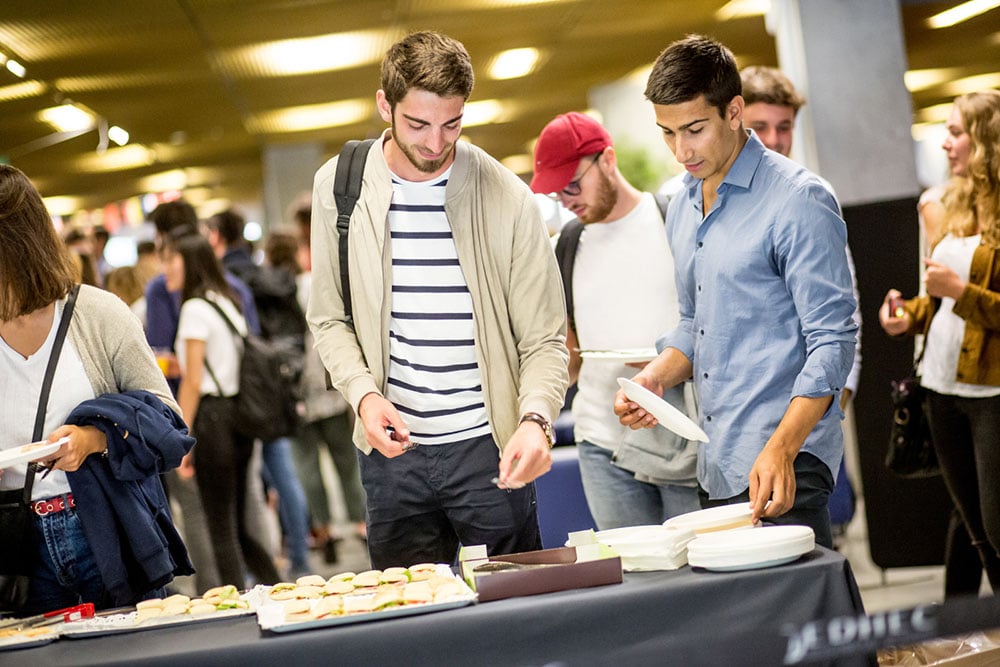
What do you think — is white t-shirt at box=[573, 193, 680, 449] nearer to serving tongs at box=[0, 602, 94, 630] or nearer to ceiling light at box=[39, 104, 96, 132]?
serving tongs at box=[0, 602, 94, 630]

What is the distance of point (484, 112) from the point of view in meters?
12.5

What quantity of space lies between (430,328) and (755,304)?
0.71m

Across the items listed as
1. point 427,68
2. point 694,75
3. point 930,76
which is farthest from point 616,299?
point 930,76

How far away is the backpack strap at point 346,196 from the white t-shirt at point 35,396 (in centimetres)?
60

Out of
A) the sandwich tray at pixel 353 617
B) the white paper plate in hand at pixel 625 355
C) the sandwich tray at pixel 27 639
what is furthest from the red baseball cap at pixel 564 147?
the sandwich tray at pixel 27 639

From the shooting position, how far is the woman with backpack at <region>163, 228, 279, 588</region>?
15.3 ft

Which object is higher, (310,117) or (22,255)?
(310,117)

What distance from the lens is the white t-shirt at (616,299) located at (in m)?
3.06

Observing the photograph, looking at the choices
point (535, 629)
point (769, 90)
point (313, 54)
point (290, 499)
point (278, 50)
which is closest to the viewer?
point (535, 629)

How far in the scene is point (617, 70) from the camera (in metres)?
10.2

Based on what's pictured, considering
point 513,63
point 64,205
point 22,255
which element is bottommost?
point 22,255

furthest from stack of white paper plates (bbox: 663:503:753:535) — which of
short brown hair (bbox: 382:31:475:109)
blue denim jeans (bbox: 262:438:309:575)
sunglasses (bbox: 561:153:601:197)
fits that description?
blue denim jeans (bbox: 262:438:309:575)

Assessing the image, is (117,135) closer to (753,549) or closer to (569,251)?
(569,251)

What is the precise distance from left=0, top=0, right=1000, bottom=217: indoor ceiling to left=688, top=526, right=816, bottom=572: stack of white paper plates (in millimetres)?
4123
